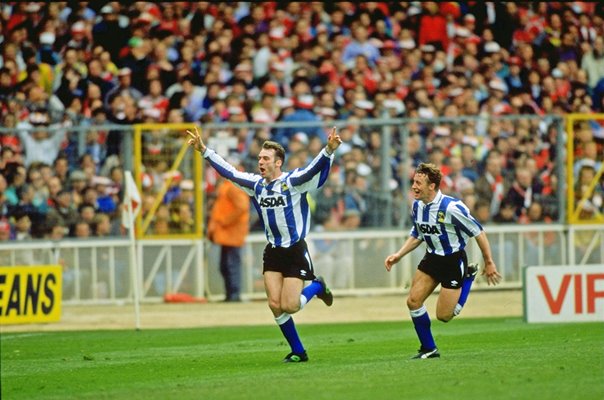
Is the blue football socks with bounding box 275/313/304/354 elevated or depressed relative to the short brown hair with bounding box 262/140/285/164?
depressed

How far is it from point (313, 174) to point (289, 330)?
4.97ft

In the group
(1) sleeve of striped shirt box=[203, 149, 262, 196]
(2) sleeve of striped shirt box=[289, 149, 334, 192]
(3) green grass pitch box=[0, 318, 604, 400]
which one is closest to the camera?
(3) green grass pitch box=[0, 318, 604, 400]

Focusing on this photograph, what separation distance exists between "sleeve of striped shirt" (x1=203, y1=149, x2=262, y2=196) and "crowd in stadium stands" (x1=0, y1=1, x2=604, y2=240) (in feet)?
26.0

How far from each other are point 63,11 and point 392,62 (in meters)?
5.95

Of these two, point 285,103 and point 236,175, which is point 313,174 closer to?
point 236,175

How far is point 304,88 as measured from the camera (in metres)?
24.0

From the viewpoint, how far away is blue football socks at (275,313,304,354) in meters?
13.4

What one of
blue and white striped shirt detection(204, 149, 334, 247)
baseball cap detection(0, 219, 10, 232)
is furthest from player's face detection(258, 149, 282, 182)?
baseball cap detection(0, 219, 10, 232)

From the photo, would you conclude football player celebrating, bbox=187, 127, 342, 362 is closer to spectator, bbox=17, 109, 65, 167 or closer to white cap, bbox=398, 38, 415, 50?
spectator, bbox=17, 109, 65, 167

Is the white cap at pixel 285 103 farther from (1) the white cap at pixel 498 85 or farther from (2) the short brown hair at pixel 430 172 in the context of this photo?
(2) the short brown hair at pixel 430 172

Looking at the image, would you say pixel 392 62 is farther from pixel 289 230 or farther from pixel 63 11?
pixel 289 230

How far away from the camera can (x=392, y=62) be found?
25406 mm

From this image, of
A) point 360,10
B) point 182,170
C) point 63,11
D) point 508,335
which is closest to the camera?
point 508,335

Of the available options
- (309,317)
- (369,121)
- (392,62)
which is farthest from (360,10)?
(309,317)
